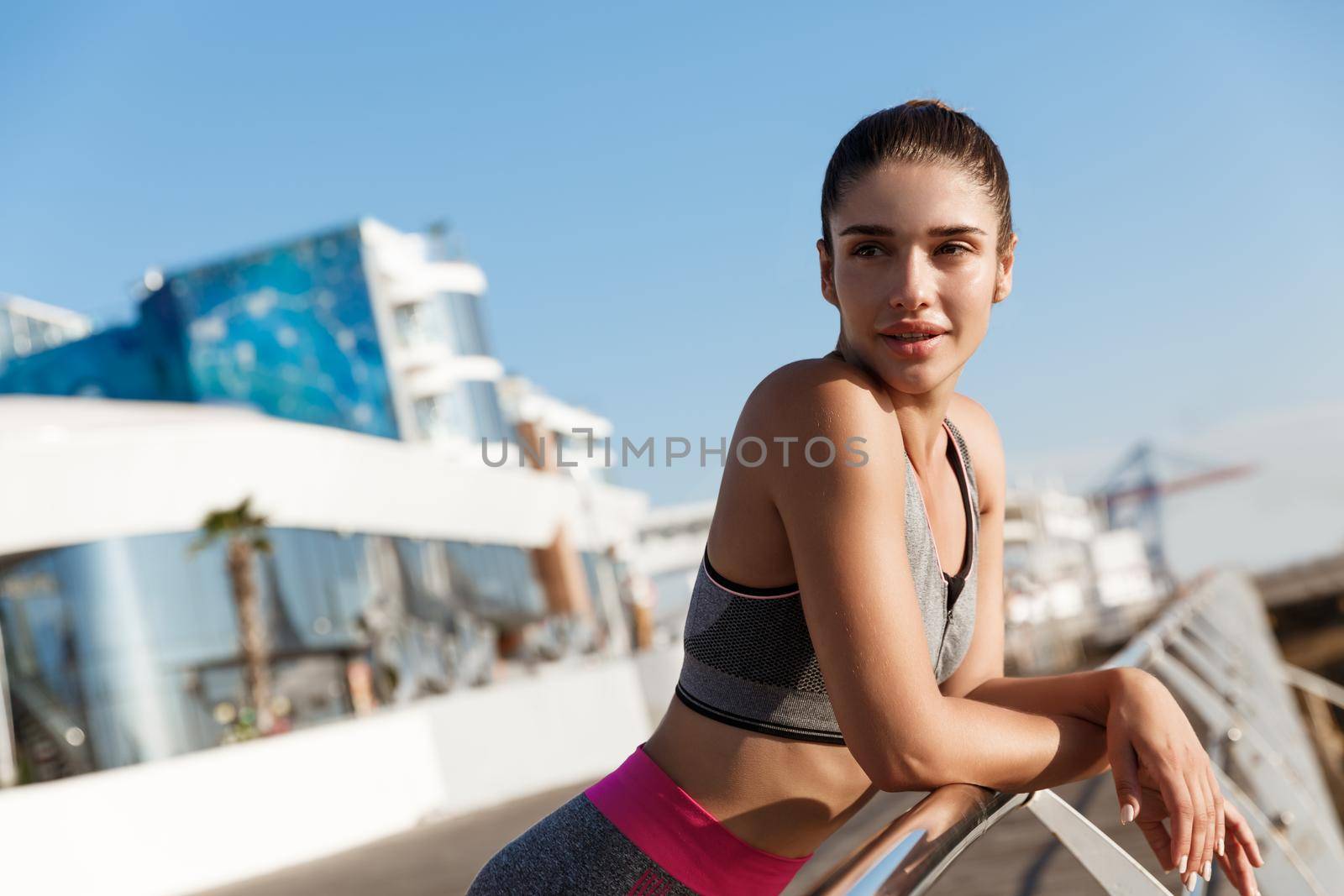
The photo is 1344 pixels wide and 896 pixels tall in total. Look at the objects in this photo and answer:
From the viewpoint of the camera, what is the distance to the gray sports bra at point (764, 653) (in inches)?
57.9

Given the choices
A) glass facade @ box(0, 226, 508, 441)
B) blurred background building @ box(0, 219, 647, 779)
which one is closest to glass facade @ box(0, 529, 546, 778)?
blurred background building @ box(0, 219, 647, 779)

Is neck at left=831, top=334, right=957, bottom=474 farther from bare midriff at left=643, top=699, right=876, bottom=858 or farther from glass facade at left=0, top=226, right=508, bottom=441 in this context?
glass facade at left=0, top=226, right=508, bottom=441

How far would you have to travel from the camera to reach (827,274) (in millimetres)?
1707

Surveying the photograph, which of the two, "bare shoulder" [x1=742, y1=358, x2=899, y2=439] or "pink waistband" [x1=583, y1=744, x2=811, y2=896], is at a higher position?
"bare shoulder" [x1=742, y1=358, x2=899, y2=439]

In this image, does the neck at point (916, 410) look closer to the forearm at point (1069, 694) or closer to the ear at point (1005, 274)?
the ear at point (1005, 274)

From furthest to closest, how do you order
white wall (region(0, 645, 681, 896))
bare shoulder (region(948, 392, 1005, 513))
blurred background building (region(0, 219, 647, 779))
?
1. blurred background building (region(0, 219, 647, 779))
2. white wall (region(0, 645, 681, 896))
3. bare shoulder (region(948, 392, 1005, 513))

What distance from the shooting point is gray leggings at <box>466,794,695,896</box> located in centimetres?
151

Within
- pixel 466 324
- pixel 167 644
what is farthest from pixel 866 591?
pixel 466 324

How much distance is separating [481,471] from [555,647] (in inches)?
496

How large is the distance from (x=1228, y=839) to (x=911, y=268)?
751 mm

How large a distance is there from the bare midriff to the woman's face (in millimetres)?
428

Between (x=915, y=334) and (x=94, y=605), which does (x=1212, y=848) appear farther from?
(x=94, y=605)

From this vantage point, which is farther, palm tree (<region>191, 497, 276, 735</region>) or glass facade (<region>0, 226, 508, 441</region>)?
glass facade (<region>0, 226, 508, 441</region>)

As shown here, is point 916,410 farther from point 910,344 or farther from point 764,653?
point 764,653
